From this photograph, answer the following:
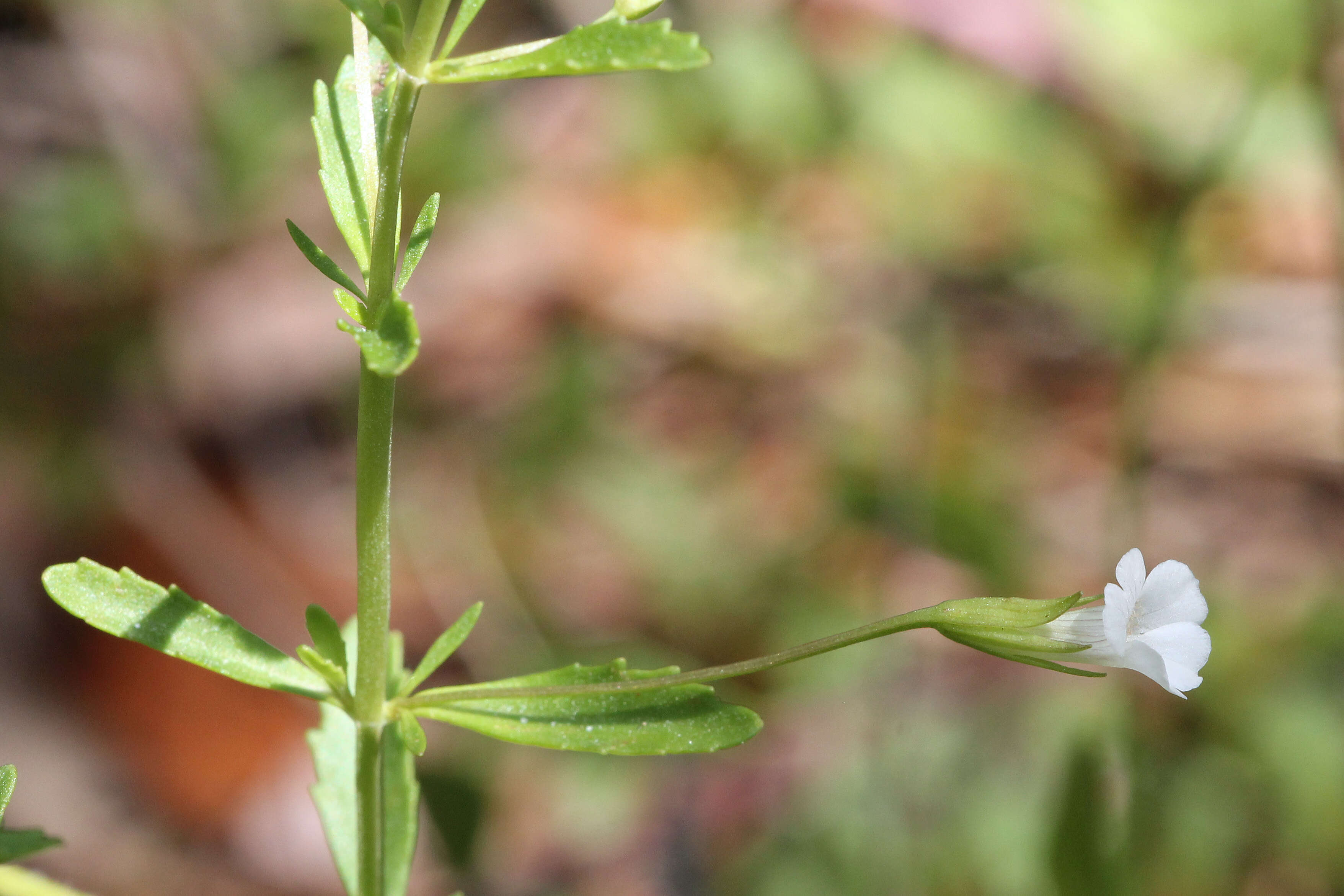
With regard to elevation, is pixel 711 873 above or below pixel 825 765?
below

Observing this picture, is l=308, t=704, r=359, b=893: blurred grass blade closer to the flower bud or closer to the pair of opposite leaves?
the pair of opposite leaves

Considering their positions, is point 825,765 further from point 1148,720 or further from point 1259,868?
point 1259,868

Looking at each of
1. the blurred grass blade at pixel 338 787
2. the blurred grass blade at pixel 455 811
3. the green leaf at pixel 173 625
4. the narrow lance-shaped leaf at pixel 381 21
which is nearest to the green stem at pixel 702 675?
the green leaf at pixel 173 625

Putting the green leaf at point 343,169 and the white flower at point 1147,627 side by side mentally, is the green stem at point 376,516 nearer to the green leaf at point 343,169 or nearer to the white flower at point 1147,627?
the green leaf at point 343,169

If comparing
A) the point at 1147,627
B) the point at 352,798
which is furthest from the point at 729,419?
the point at 1147,627

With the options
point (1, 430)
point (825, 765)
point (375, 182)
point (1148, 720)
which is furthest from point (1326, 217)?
point (1, 430)

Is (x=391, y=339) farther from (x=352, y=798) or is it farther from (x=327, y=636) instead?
(x=352, y=798)

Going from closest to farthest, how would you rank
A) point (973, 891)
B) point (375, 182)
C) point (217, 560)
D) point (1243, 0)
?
point (375, 182)
point (973, 891)
point (217, 560)
point (1243, 0)

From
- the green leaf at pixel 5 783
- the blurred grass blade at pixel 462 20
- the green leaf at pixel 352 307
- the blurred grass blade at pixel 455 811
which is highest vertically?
the blurred grass blade at pixel 462 20
